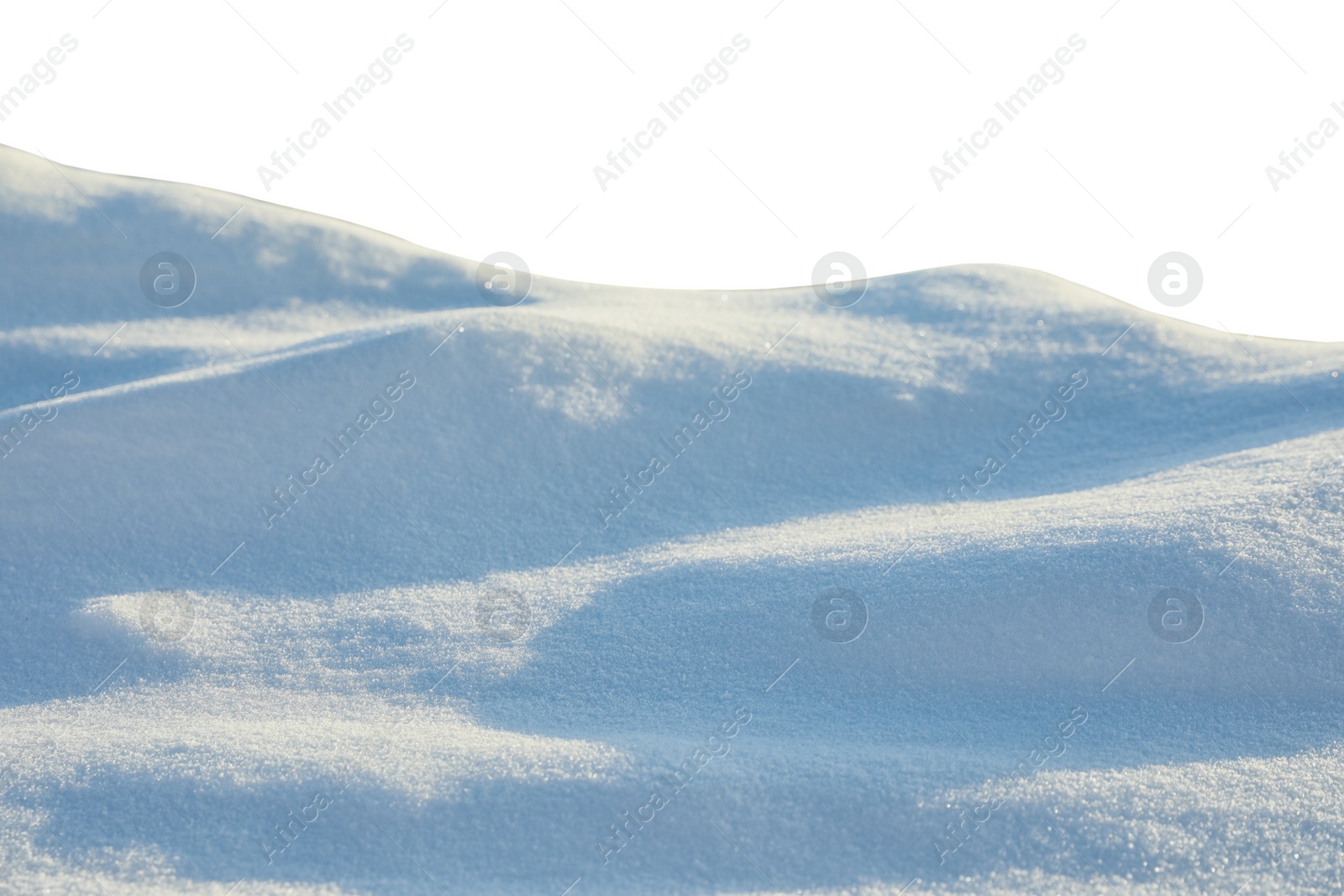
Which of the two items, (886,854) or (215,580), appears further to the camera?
(215,580)

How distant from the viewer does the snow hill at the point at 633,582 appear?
2867 mm

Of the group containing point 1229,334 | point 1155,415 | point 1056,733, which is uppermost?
point 1229,334

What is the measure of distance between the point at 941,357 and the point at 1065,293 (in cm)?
141

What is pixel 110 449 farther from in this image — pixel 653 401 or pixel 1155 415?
pixel 1155 415

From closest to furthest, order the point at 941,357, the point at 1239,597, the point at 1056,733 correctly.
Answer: the point at 1056,733 → the point at 1239,597 → the point at 941,357

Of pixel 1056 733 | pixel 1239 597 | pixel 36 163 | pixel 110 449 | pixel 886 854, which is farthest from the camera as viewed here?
pixel 36 163

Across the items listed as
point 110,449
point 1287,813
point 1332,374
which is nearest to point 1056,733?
point 1287,813

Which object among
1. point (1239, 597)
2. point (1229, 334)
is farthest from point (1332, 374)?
point (1239, 597)

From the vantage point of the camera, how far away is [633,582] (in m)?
4.26

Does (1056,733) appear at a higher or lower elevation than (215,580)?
higher

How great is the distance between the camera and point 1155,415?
5613mm

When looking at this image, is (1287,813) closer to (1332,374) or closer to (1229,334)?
(1332,374)

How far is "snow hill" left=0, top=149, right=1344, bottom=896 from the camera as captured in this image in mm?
2867

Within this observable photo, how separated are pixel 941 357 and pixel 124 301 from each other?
5.85 m
